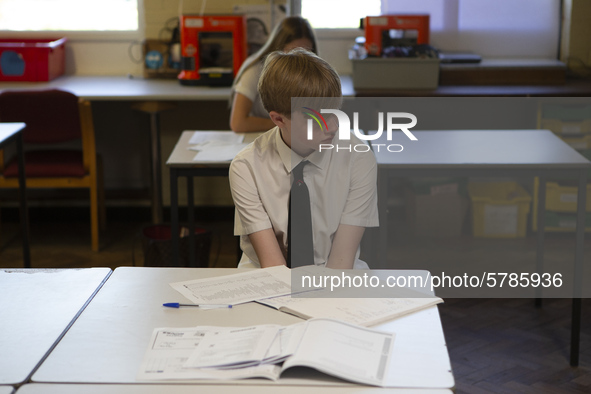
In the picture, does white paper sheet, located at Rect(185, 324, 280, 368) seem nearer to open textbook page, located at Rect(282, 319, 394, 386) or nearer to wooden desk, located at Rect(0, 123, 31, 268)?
open textbook page, located at Rect(282, 319, 394, 386)

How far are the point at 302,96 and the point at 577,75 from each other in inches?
106

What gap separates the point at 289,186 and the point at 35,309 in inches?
26.3

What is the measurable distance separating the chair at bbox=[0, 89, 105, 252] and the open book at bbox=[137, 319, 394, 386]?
2.30m

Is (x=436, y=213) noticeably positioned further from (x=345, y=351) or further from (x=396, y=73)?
(x=345, y=351)

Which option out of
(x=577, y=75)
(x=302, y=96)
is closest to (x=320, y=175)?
(x=302, y=96)

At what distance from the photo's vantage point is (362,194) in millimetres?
1745

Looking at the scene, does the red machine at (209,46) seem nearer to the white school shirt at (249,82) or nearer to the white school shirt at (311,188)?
the white school shirt at (249,82)

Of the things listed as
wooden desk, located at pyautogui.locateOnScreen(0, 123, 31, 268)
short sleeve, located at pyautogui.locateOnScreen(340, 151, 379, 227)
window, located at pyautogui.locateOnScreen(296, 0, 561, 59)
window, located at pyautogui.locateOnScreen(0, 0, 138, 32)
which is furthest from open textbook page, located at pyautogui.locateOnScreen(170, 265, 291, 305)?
window, located at pyautogui.locateOnScreen(0, 0, 138, 32)

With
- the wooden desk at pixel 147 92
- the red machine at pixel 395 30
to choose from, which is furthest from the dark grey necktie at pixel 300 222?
the red machine at pixel 395 30

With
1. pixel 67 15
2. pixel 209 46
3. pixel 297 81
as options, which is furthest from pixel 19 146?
pixel 297 81

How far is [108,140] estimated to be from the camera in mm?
3969

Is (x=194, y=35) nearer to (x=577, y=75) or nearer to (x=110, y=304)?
(x=577, y=75)

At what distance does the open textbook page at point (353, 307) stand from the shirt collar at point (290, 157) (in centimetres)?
45

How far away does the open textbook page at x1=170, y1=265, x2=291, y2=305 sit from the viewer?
1.36 m
